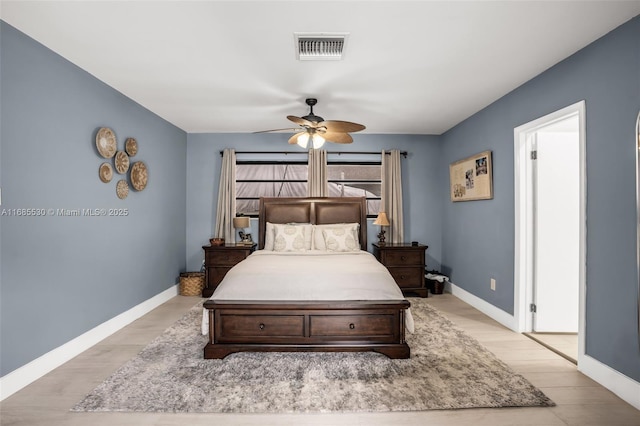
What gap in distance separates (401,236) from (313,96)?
2826mm

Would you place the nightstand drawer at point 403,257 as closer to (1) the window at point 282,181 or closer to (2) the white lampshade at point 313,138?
(1) the window at point 282,181

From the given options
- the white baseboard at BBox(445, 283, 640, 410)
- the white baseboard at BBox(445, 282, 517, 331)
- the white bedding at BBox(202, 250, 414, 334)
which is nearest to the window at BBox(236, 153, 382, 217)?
the white baseboard at BBox(445, 282, 517, 331)

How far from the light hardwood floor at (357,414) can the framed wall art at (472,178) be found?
1961 mm

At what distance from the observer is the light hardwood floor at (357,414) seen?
208cm

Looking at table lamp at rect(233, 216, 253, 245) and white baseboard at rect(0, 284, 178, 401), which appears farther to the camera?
table lamp at rect(233, 216, 253, 245)

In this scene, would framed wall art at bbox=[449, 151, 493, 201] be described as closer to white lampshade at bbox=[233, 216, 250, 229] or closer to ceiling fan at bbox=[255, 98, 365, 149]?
ceiling fan at bbox=[255, 98, 365, 149]

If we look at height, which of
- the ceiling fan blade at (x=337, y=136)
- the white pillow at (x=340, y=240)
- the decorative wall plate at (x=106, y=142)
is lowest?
the white pillow at (x=340, y=240)

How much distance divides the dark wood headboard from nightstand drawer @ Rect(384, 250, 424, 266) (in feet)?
1.29

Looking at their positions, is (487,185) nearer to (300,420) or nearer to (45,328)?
(300,420)

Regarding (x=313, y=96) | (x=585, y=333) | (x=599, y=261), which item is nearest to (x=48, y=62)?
(x=313, y=96)

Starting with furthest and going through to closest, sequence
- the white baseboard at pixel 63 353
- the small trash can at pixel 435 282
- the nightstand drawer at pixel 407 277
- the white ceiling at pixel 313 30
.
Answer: the small trash can at pixel 435 282, the nightstand drawer at pixel 407 277, the white baseboard at pixel 63 353, the white ceiling at pixel 313 30

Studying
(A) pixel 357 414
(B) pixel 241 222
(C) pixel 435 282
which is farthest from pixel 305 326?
(C) pixel 435 282

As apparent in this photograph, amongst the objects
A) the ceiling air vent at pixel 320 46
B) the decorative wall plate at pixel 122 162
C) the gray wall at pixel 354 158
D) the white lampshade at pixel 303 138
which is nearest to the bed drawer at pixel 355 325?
the white lampshade at pixel 303 138

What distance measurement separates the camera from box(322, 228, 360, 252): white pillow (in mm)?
4660
